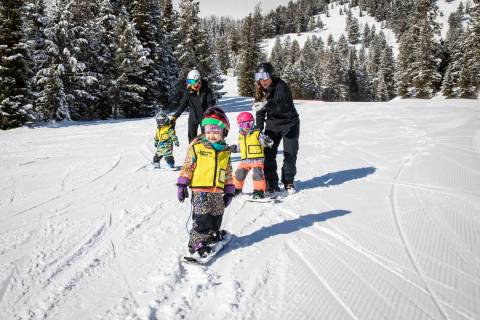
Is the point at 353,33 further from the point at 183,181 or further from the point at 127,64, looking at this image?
the point at 183,181

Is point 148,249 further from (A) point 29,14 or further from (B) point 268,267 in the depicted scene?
(A) point 29,14

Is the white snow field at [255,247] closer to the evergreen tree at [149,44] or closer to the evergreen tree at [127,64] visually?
the evergreen tree at [127,64]

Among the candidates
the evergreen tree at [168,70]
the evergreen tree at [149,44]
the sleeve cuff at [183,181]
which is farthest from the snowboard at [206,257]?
the evergreen tree at [168,70]

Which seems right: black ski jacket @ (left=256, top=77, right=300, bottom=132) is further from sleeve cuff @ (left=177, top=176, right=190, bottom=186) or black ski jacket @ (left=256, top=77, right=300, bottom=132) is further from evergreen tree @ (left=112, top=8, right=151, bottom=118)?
evergreen tree @ (left=112, top=8, right=151, bottom=118)

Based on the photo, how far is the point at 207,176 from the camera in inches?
149

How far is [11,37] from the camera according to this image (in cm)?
1720

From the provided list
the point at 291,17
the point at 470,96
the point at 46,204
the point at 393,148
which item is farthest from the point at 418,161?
the point at 291,17

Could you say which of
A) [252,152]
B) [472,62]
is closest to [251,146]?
[252,152]

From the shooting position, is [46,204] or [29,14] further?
[29,14]

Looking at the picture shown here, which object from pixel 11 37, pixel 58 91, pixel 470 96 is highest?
pixel 11 37

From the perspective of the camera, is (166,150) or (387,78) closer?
(166,150)

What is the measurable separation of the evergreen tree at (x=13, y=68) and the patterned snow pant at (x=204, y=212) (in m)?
16.6

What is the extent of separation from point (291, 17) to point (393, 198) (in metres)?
172

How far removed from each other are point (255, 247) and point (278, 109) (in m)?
2.78
